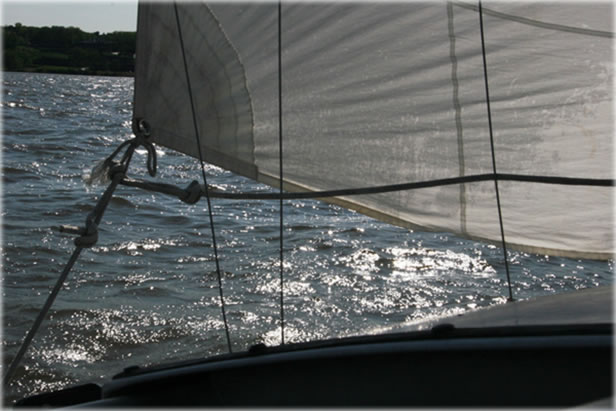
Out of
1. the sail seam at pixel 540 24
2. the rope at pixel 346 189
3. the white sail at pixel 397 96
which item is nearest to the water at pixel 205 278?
the rope at pixel 346 189

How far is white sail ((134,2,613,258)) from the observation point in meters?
1.78

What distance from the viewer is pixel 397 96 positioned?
1843mm

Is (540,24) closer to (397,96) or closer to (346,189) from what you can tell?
(397,96)

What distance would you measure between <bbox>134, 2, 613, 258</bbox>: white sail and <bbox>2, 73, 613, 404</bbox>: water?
185cm

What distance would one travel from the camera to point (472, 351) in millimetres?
1249

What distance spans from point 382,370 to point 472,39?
87cm

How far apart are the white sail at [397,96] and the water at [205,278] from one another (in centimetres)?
185

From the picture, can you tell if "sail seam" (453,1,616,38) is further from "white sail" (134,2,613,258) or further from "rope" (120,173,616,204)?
"rope" (120,173,616,204)

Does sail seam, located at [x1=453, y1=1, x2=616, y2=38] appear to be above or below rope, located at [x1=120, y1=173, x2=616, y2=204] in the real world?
above

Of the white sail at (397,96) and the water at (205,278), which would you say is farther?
the water at (205,278)

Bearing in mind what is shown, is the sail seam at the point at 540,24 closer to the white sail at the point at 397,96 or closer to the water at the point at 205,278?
the white sail at the point at 397,96

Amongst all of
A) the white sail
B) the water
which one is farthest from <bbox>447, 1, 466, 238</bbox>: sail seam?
the water

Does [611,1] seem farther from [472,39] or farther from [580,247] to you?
[580,247]

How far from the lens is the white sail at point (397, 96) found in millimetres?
1780
